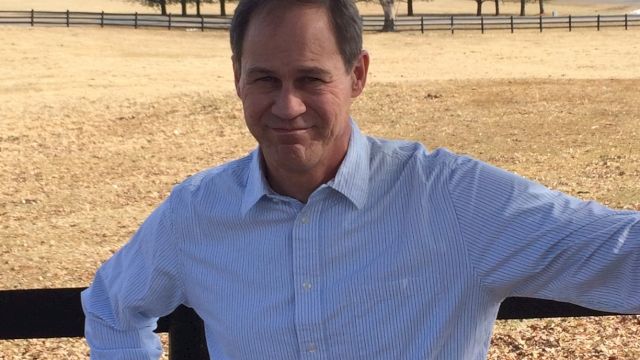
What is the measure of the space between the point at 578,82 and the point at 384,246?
18195 mm

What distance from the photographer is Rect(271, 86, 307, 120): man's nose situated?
210cm

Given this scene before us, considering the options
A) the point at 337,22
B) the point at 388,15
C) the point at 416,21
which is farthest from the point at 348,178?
the point at 416,21

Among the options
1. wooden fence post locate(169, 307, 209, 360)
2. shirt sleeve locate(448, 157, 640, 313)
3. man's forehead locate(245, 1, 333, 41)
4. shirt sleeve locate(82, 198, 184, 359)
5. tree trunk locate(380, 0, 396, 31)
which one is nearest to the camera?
shirt sleeve locate(448, 157, 640, 313)

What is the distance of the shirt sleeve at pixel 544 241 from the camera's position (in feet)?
6.38

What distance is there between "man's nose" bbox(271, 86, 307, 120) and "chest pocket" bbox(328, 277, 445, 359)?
14.8 inches

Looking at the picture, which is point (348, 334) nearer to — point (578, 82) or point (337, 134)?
point (337, 134)

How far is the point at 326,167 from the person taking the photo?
2.20 meters

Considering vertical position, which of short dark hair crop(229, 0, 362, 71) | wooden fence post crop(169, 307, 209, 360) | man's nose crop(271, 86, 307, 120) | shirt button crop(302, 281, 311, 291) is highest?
short dark hair crop(229, 0, 362, 71)

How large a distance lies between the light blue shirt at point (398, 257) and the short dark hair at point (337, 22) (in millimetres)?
188

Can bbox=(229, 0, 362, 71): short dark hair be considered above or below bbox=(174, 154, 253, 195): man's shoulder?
above

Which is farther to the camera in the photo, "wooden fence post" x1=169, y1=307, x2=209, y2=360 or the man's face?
"wooden fence post" x1=169, y1=307, x2=209, y2=360

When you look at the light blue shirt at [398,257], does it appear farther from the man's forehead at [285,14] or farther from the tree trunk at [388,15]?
the tree trunk at [388,15]

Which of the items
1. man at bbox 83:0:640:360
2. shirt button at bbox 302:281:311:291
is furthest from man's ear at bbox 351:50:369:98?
shirt button at bbox 302:281:311:291

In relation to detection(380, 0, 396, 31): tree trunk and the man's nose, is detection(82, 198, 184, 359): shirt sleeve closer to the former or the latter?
the man's nose
